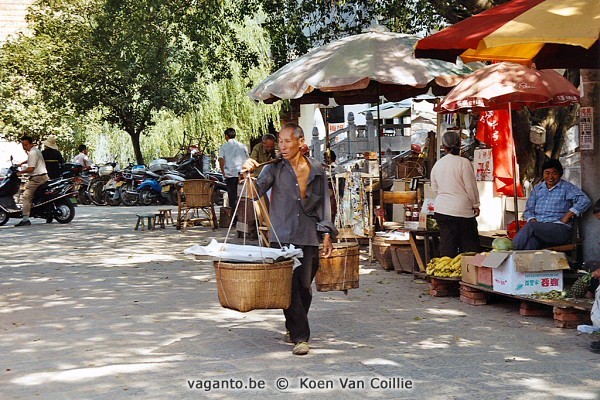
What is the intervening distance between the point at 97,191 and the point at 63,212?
8.40 meters

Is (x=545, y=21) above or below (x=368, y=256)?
above

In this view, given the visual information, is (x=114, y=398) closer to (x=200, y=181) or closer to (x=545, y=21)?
(x=545, y=21)

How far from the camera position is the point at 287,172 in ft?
23.7

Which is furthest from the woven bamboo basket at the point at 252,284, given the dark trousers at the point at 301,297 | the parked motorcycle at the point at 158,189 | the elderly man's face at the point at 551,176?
the parked motorcycle at the point at 158,189

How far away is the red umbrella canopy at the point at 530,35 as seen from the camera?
6.41 m

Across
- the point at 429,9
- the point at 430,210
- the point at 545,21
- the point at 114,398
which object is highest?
the point at 429,9

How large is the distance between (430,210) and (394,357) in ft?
17.0

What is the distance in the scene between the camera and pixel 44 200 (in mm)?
19672

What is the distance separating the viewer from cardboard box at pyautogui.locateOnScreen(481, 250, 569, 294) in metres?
8.58

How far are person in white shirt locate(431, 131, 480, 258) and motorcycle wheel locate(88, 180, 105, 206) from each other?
19.7 m

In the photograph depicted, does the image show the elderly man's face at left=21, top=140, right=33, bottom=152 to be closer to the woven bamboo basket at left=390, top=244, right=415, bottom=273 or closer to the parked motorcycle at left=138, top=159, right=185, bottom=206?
the parked motorcycle at left=138, top=159, right=185, bottom=206

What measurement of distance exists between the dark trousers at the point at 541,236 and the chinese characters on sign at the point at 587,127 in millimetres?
878

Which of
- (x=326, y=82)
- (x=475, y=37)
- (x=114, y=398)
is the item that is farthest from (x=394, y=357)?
(x=326, y=82)
